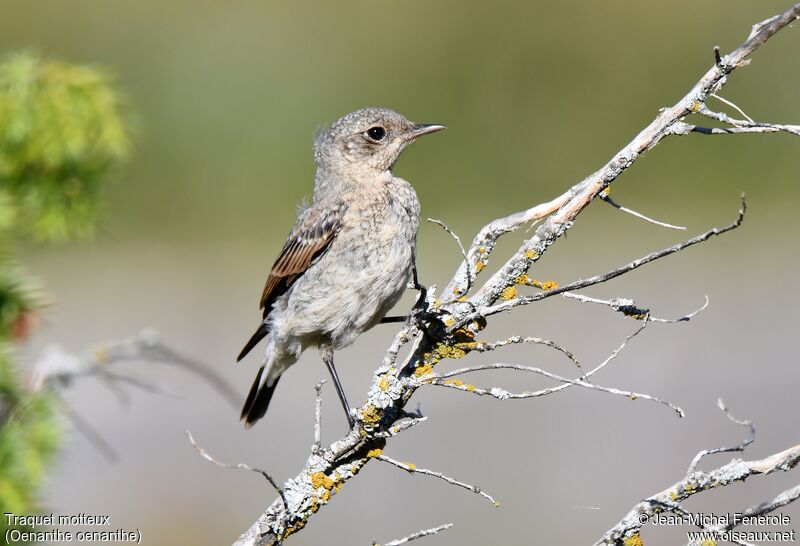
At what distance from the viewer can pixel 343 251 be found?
4695 mm

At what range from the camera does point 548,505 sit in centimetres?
826

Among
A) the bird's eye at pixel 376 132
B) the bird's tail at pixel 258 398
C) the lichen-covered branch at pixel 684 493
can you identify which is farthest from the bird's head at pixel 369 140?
the lichen-covered branch at pixel 684 493

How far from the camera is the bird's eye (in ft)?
16.8

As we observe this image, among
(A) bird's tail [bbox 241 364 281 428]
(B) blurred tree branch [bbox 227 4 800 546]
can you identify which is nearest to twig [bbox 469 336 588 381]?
(B) blurred tree branch [bbox 227 4 800 546]

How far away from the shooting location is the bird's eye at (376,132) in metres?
5.12

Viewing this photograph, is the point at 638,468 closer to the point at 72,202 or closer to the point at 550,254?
the point at 550,254

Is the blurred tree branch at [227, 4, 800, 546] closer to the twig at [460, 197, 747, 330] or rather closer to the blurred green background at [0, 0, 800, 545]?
the twig at [460, 197, 747, 330]

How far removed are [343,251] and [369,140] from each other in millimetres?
703

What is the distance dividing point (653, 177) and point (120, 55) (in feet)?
21.1

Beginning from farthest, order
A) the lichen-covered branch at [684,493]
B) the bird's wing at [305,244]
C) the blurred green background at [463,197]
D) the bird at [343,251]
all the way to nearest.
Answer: the blurred green background at [463,197] < the bird's wing at [305,244] < the bird at [343,251] < the lichen-covered branch at [684,493]

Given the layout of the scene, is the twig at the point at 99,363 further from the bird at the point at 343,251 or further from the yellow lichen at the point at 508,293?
the bird at the point at 343,251

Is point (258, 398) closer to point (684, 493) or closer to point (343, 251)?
point (343, 251)

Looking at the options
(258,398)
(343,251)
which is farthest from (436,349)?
(258,398)

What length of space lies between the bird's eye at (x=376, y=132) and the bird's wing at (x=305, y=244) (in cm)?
49
